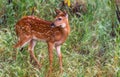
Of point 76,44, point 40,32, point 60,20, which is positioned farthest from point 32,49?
point 76,44

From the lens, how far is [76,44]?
10.4 meters

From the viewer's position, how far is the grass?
872 centimetres

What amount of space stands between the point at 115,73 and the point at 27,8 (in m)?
2.98

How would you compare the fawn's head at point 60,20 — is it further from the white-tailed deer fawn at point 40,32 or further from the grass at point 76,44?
the grass at point 76,44

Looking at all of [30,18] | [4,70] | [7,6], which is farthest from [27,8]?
[4,70]

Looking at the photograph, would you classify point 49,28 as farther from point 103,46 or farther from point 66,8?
point 66,8

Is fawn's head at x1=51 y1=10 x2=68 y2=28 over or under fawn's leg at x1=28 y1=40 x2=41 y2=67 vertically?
over

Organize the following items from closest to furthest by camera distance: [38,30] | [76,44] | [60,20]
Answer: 1. [60,20]
2. [38,30]
3. [76,44]

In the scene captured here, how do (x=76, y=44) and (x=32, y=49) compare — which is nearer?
(x=32, y=49)

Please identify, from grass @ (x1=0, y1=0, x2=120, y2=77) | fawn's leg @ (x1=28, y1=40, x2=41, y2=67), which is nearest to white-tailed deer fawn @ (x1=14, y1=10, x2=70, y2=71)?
fawn's leg @ (x1=28, y1=40, x2=41, y2=67)

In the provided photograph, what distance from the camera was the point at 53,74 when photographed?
8594mm

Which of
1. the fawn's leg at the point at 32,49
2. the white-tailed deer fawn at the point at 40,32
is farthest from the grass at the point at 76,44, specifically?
the white-tailed deer fawn at the point at 40,32

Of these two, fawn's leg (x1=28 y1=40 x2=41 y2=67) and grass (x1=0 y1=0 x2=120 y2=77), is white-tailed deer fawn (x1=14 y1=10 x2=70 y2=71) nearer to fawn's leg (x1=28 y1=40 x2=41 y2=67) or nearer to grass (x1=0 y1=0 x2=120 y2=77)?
fawn's leg (x1=28 y1=40 x2=41 y2=67)

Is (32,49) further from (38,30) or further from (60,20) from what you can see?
(60,20)
